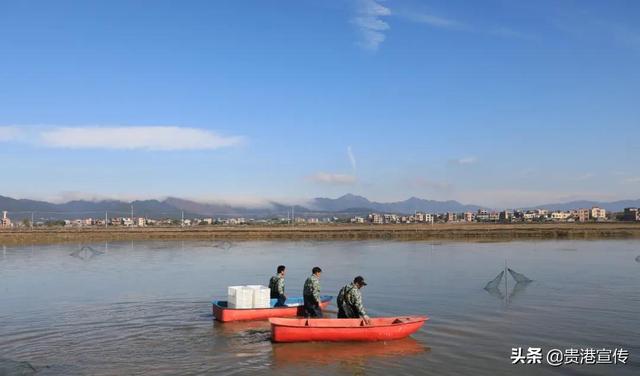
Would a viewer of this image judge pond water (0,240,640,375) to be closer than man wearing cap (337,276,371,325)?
Yes

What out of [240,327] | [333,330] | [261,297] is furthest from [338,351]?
[261,297]

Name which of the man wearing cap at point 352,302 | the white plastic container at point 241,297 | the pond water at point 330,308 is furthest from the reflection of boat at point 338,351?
the white plastic container at point 241,297

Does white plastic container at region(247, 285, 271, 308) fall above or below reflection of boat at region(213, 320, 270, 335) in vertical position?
above

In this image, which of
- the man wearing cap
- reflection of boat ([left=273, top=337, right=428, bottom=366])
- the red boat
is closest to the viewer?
reflection of boat ([left=273, top=337, right=428, bottom=366])

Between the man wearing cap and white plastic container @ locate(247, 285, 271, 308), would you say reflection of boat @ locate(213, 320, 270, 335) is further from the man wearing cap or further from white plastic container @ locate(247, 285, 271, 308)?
the man wearing cap

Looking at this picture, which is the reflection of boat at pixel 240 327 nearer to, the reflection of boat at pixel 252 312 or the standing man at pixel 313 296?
the reflection of boat at pixel 252 312

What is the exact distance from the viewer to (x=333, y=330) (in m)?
16.2

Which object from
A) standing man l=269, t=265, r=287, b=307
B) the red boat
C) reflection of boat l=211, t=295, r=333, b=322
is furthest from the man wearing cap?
standing man l=269, t=265, r=287, b=307

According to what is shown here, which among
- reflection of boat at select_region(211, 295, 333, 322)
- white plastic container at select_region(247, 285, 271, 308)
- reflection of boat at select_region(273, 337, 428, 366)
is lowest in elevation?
reflection of boat at select_region(273, 337, 428, 366)

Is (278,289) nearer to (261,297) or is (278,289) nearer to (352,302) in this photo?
(261,297)

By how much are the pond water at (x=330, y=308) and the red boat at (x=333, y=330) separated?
0.29 m

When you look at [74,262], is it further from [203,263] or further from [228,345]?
[228,345]

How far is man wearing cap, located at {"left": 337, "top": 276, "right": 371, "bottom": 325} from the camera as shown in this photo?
55.1 feet

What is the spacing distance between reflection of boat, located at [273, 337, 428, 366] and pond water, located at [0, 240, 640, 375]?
0.17ft
